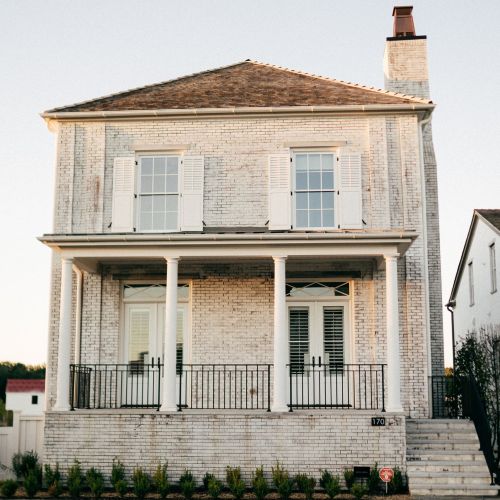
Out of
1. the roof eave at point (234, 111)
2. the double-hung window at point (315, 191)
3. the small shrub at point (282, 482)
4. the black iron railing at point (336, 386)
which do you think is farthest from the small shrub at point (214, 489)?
the roof eave at point (234, 111)

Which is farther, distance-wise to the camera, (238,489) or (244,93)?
(244,93)

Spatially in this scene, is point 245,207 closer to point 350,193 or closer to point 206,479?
point 350,193

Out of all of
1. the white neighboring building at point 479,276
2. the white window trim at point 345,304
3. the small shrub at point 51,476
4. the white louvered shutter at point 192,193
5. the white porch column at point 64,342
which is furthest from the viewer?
the white neighboring building at point 479,276

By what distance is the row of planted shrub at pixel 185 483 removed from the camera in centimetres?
1298

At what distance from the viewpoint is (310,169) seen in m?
16.6

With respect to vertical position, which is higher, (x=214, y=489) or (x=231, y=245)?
(x=231, y=245)

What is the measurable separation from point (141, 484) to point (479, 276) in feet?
49.3

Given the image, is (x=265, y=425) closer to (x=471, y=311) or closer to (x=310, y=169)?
(x=310, y=169)

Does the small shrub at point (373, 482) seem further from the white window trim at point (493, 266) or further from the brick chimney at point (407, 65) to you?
the white window trim at point (493, 266)

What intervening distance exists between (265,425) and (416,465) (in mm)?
2690

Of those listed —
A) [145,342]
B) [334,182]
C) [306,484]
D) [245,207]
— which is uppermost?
[334,182]

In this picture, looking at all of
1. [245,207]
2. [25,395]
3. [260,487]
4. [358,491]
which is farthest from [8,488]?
[25,395]

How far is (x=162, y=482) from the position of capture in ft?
43.2

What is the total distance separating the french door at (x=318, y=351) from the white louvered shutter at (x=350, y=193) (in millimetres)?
1729
